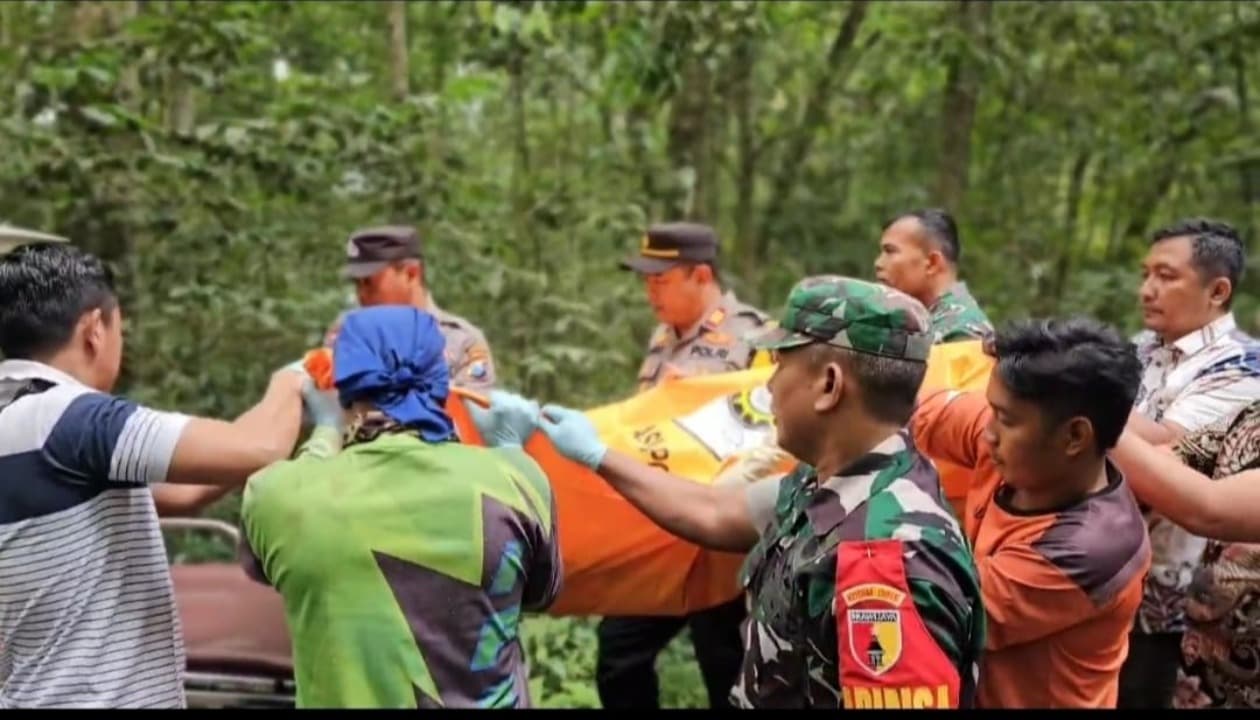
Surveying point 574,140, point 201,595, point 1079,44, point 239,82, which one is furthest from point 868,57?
point 201,595

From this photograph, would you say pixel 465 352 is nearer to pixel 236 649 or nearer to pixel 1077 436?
pixel 236 649

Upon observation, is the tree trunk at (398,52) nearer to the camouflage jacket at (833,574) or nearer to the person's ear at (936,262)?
the person's ear at (936,262)

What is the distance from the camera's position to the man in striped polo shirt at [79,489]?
1973 millimetres

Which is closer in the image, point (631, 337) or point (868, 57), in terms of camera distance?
point (631, 337)

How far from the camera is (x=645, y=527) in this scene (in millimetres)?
2768

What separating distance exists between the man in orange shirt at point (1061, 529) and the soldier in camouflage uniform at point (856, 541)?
201 mm

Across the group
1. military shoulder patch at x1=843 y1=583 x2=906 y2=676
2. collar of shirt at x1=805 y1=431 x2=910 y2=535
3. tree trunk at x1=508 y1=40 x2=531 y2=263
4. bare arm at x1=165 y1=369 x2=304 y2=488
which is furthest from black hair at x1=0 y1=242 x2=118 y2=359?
tree trunk at x1=508 y1=40 x2=531 y2=263

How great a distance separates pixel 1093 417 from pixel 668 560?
1.21 metres

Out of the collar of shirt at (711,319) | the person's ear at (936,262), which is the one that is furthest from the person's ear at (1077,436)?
the collar of shirt at (711,319)

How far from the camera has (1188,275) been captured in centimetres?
296

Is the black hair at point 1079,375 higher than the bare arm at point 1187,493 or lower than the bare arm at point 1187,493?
higher

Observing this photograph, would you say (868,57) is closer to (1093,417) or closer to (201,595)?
(201,595)

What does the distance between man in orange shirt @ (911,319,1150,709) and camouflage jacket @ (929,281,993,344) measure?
827mm
